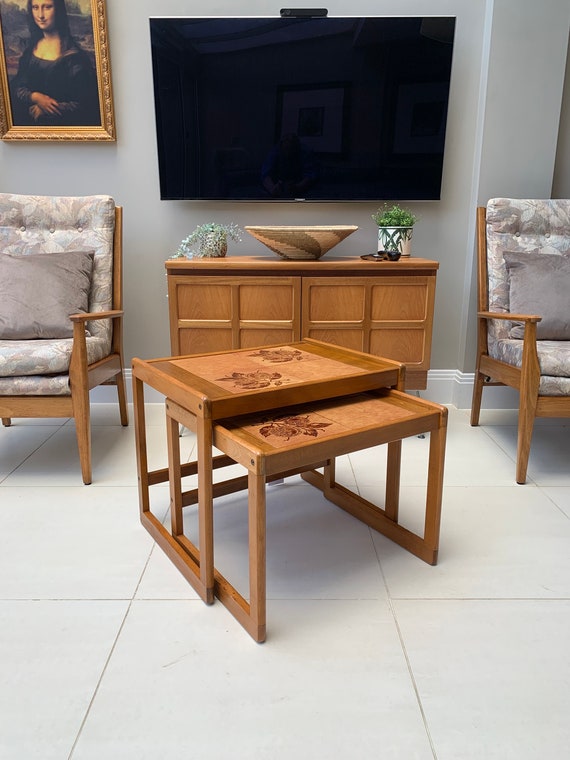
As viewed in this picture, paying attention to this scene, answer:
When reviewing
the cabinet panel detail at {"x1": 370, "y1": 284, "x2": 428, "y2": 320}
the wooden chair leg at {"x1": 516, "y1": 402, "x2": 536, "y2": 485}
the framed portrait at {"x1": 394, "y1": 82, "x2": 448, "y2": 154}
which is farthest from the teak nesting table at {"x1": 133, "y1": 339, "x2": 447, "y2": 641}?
the framed portrait at {"x1": 394, "y1": 82, "x2": 448, "y2": 154}

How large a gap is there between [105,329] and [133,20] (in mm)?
1442

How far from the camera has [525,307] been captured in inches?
90.6

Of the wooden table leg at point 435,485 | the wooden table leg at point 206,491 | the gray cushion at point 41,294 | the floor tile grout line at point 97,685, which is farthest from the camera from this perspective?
the gray cushion at point 41,294

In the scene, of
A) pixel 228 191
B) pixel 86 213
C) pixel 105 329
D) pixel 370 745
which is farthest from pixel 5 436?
pixel 370 745

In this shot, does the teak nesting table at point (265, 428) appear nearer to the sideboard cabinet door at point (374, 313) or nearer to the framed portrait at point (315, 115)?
the sideboard cabinet door at point (374, 313)

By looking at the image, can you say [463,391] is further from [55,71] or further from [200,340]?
[55,71]

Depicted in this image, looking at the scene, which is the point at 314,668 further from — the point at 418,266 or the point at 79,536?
the point at 418,266

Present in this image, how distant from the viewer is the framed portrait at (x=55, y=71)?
253cm

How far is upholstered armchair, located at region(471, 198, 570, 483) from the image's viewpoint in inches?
77.9

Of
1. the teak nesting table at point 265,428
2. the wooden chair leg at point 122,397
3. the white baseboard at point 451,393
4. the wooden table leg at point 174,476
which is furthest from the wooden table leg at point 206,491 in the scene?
the white baseboard at point 451,393

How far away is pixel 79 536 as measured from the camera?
166 centimetres

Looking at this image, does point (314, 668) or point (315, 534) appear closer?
point (314, 668)

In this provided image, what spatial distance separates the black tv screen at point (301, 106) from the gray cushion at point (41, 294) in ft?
2.14

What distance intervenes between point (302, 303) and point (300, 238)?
0.27m
